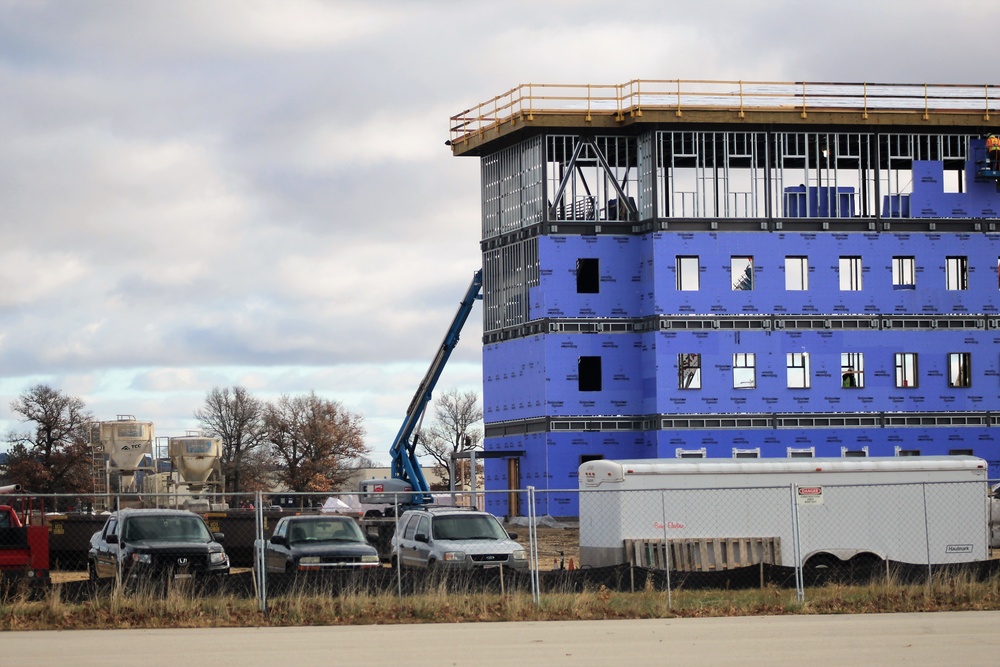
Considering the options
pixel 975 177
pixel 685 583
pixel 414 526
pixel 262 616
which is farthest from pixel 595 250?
pixel 262 616

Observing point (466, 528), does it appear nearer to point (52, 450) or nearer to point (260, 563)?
point (260, 563)

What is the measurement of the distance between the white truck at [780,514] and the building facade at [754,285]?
26.4 metres

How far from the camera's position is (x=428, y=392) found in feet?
250

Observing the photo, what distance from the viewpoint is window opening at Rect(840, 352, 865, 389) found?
62125mm

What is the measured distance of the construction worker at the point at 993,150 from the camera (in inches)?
2479

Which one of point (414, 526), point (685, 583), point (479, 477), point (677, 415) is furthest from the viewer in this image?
point (479, 477)

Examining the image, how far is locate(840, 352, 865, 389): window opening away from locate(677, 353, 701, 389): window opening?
6.13 meters

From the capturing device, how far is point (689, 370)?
61.3m

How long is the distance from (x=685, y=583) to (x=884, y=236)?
38713 mm

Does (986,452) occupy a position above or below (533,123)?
below

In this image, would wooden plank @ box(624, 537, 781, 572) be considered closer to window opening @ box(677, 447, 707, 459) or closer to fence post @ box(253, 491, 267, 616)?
fence post @ box(253, 491, 267, 616)

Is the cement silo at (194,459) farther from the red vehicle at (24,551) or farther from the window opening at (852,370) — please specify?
the red vehicle at (24,551)

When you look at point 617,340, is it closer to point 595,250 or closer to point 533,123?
point 595,250

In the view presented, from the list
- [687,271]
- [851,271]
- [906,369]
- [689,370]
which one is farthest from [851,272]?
[689,370]
